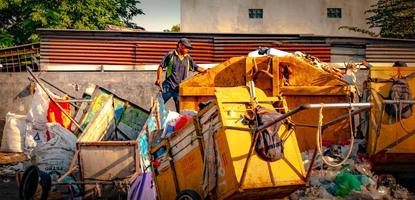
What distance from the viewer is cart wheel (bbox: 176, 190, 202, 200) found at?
569cm

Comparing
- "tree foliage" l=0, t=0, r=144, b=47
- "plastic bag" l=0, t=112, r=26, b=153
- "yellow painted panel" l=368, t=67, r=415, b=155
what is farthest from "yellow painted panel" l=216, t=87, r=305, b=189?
"tree foliage" l=0, t=0, r=144, b=47

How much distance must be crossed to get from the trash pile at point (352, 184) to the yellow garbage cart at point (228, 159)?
3.89 ft

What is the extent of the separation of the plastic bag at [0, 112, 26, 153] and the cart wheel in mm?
6189

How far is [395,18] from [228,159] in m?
16.7

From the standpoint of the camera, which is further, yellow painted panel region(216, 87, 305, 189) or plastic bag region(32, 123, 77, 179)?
plastic bag region(32, 123, 77, 179)

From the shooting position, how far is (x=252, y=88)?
5.92 m

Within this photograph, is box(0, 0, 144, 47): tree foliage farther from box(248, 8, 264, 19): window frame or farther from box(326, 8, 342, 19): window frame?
box(326, 8, 342, 19): window frame

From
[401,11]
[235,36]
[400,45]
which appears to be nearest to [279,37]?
[235,36]

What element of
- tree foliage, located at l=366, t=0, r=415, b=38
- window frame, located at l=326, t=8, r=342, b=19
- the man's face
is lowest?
the man's face

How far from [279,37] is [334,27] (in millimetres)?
10594

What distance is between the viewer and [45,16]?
1856 centimetres

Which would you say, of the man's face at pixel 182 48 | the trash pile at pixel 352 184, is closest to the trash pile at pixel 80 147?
the man's face at pixel 182 48

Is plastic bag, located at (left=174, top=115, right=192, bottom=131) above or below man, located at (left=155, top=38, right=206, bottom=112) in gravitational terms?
below

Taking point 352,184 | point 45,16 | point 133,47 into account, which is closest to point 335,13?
point 45,16
